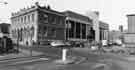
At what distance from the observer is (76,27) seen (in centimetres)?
4944

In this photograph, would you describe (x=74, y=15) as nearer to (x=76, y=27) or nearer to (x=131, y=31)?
(x=76, y=27)

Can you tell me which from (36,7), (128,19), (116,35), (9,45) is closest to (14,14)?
(36,7)

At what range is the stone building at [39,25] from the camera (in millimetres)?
33375

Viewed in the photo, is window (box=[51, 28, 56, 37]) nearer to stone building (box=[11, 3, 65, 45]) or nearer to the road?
stone building (box=[11, 3, 65, 45])

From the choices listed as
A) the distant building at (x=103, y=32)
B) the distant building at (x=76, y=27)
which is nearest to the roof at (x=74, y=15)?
the distant building at (x=76, y=27)

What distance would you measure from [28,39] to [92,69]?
94.0 feet

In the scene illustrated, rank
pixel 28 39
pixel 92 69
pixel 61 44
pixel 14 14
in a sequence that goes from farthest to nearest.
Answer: pixel 14 14 < pixel 28 39 < pixel 61 44 < pixel 92 69

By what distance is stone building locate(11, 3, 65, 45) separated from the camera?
33375mm

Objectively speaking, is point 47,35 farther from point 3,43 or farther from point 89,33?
point 89,33

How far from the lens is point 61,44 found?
28375 mm

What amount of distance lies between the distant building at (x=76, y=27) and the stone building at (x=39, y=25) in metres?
3.30

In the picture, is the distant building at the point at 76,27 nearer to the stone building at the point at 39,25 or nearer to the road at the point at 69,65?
the stone building at the point at 39,25

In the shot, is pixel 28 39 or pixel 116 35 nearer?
pixel 28 39

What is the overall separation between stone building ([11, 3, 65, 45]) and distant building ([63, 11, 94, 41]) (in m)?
3.30
